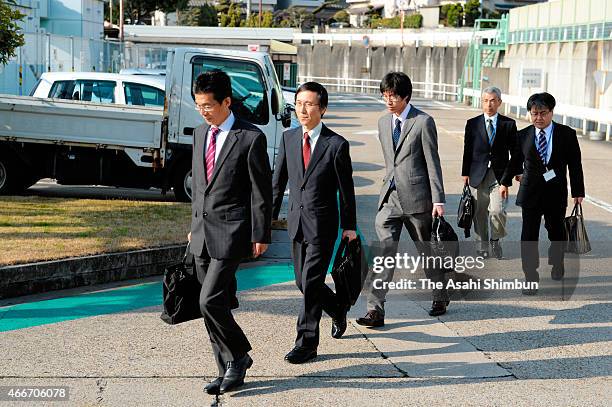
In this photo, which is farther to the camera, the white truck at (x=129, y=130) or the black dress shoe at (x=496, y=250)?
the white truck at (x=129, y=130)

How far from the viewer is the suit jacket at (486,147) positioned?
33.7 feet

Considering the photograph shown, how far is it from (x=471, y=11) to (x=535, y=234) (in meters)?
76.0

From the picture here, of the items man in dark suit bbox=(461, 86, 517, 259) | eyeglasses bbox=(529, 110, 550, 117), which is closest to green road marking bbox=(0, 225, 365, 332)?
man in dark suit bbox=(461, 86, 517, 259)

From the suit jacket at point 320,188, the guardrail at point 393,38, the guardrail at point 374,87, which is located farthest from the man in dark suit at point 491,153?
the guardrail at point 393,38

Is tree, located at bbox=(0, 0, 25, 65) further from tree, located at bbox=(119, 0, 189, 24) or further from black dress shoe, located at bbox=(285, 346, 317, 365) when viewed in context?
tree, located at bbox=(119, 0, 189, 24)

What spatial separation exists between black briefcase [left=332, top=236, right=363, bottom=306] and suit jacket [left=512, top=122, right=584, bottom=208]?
256 cm

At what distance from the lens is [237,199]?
6.20 m

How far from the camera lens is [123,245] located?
10.2 metres

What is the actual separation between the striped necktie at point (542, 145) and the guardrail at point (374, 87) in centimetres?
4902

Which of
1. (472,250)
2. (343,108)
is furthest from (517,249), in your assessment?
(343,108)

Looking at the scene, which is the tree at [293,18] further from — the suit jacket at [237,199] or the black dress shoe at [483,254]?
the suit jacket at [237,199]

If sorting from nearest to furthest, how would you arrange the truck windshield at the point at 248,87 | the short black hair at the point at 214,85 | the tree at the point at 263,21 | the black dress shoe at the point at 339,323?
the short black hair at the point at 214,85
the black dress shoe at the point at 339,323
the truck windshield at the point at 248,87
the tree at the point at 263,21

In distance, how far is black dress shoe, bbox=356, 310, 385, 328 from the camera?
310 inches

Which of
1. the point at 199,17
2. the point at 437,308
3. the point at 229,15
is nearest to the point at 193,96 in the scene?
the point at 437,308
